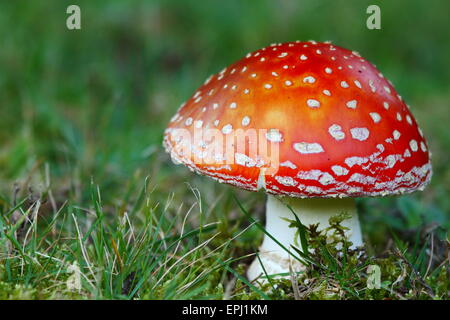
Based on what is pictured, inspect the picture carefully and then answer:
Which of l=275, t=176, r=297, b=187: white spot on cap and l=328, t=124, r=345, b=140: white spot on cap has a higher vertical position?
l=328, t=124, r=345, b=140: white spot on cap

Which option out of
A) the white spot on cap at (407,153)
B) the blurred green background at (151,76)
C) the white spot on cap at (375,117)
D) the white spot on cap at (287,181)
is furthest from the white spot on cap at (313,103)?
the blurred green background at (151,76)

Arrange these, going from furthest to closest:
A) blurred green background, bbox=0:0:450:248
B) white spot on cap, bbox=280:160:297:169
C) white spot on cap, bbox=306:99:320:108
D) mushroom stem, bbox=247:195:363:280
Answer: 1. blurred green background, bbox=0:0:450:248
2. mushroom stem, bbox=247:195:363:280
3. white spot on cap, bbox=306:99:320:108
4. white spot on cap, bbox=280:160:297:169

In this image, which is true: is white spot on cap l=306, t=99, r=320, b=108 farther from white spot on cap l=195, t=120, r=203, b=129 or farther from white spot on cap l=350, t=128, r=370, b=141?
white spot on cap l=195, t=120, r=203, b=129

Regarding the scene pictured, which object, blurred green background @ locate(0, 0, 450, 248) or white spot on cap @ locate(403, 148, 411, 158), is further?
blurred green background @ locate(0, 0, 450, 248)

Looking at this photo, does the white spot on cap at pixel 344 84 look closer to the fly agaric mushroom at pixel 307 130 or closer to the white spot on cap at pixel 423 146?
the fly agaric mushroom at pixel 307 130

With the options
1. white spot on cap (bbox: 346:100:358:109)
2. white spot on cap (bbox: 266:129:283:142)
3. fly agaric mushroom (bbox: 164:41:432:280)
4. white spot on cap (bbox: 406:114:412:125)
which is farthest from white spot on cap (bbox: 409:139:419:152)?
white spot on cap (bbox: 266:129:283:142)
